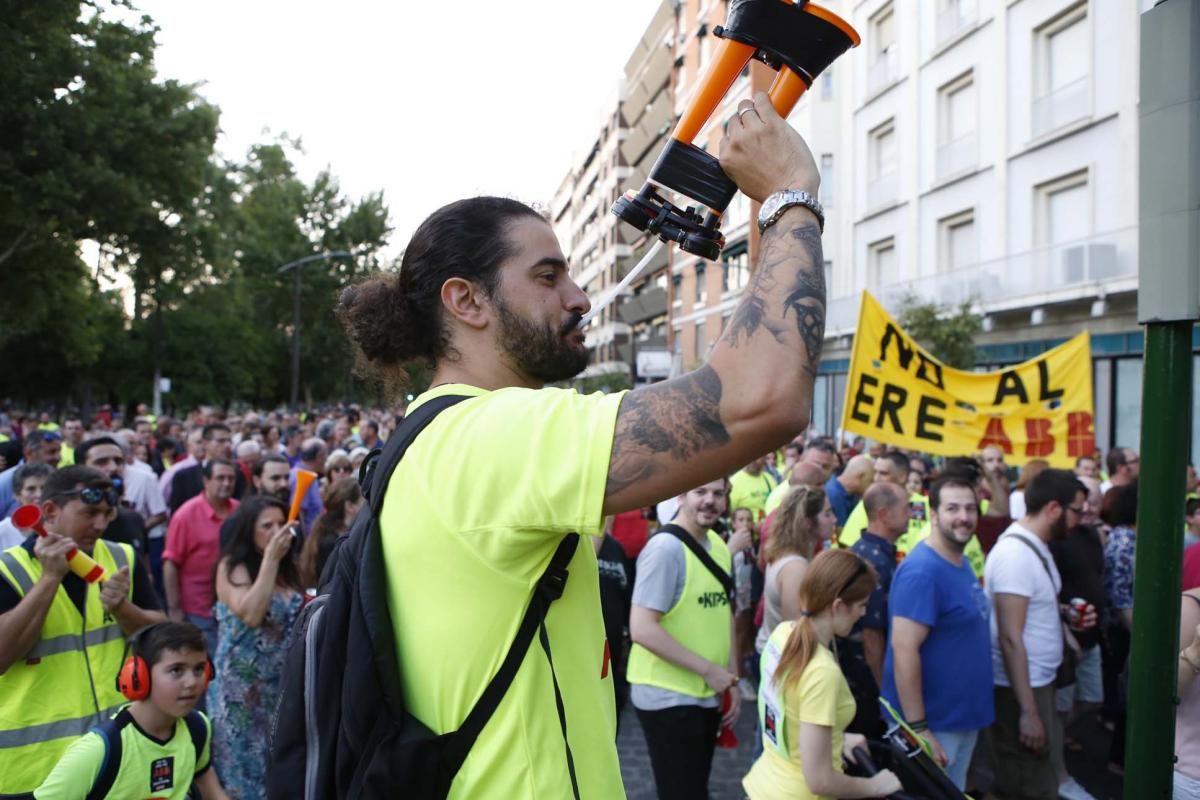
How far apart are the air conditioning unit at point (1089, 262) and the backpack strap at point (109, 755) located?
17560 millimetres

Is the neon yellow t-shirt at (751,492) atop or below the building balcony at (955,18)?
below

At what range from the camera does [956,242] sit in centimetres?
2248

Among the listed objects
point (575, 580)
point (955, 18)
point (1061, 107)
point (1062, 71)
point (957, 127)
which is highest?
point (955, 18)

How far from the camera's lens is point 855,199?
2656cm

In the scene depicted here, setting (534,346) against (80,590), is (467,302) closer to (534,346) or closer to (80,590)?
(534,346)

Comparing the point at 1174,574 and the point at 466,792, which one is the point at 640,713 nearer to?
the point at 1174,574

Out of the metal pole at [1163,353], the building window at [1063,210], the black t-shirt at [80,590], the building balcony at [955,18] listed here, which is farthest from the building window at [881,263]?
the metal pole at [1163,353]

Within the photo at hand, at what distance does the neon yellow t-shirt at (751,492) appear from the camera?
8.38m

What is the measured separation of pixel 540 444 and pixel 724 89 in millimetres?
615

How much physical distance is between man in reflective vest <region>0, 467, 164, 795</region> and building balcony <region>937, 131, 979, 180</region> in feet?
68.6

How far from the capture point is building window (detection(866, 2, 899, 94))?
24641 mm

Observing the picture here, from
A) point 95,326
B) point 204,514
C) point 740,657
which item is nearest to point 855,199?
point 740,657

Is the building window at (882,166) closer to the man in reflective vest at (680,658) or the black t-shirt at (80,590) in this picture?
the man in reflective vest at (680,658)

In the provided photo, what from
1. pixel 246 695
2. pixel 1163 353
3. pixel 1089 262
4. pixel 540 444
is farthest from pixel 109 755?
pixel 1089 262
